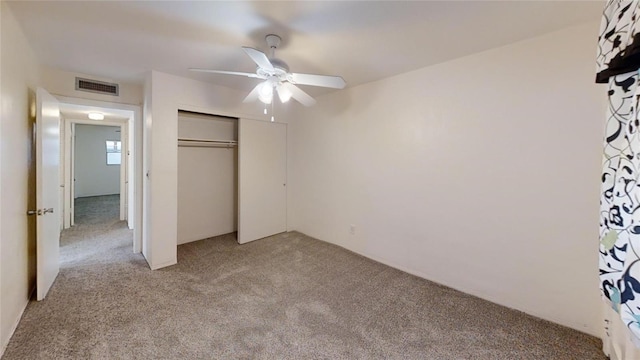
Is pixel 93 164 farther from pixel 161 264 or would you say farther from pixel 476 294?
pixel 476 294

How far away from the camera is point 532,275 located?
2188 millimetres

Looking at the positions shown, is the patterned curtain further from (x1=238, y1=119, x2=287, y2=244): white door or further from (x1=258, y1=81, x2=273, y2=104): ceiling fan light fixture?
(x1=238, y1=119, x2=287, y2=244): white door

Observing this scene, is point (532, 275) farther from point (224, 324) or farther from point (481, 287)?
point (224, 324)

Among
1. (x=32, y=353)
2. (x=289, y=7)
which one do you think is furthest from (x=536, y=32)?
(x=32, y=353)

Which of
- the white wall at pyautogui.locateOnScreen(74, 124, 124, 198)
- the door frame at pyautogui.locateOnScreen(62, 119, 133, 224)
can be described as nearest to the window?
the white wall at pyautogui.locateOnScreen(74, 124, 124, 198)

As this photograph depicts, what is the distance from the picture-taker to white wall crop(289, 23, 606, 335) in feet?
6.43

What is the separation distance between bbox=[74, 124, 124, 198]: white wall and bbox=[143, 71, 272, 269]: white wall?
6.76m

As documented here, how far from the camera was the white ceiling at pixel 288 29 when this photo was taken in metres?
1.73

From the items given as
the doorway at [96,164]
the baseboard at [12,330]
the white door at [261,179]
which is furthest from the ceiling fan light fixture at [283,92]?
the doorway at [96,164]

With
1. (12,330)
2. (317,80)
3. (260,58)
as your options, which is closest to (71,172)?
(12,330)

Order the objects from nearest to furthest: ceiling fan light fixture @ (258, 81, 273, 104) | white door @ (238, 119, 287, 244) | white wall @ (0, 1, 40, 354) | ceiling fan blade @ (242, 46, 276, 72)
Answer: ceiling fan blade @ (242, 46, 276, 72) < white wall @ (0, 1, 40, 354) < ceiling fan light fixture @ (258, 81, 273, 104) < white door @ (238, 119, 287, 244)

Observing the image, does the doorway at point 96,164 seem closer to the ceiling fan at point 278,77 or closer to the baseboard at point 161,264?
the baseboard at point 161,264

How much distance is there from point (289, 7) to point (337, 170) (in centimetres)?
236

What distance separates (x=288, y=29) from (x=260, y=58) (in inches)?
18.3
